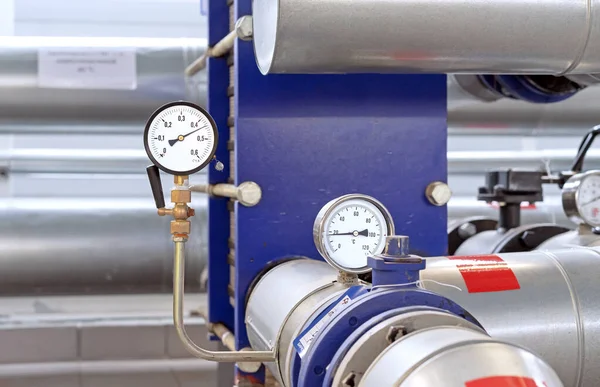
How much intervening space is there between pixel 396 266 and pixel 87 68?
123cm

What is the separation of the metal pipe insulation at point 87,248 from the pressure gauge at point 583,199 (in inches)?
32.2

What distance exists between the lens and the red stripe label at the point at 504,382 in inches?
23.9

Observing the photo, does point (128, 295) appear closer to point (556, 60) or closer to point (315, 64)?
point (315, 64)

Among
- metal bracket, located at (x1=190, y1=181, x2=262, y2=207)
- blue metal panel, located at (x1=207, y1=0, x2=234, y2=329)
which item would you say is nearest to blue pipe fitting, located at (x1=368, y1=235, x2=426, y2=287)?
metal bracket, located at (x1=190, y1=181, x2=262, y2=207)

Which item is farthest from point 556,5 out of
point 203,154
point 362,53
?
point 203,154

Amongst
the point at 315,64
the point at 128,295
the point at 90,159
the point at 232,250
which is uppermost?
the point at 315,64

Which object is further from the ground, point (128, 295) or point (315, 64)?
point (315, 64)

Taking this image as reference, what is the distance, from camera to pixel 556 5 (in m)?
1.02

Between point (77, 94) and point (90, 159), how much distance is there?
39cm

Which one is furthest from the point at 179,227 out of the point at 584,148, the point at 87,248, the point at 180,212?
the point at 584,148

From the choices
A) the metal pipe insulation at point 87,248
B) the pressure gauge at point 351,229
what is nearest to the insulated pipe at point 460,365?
the pressure gauge at point 351,229

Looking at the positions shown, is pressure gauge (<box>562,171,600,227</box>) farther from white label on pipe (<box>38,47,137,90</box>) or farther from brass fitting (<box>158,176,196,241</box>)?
Answer: white label on pipe (<box>38,47,137,90</box>)

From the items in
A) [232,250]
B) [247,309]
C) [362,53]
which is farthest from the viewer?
[232,250]

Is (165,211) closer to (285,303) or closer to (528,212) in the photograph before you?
(285,303)
